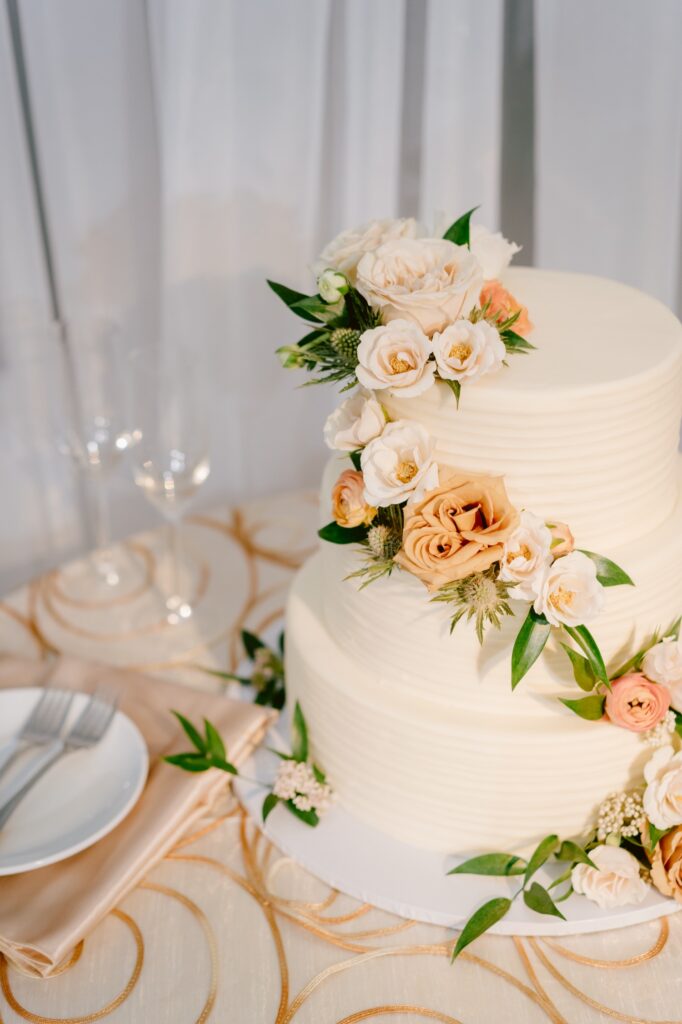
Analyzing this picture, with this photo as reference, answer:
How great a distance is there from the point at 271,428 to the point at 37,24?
3.36 ft

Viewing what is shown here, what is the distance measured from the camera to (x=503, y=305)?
3.83 ft

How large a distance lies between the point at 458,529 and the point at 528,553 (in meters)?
0.08

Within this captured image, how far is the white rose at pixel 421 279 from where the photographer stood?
107 cm

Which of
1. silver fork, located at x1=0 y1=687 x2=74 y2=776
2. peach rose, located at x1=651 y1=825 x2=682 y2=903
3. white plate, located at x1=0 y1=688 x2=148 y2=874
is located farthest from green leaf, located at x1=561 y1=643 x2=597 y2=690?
silver fork, located at x1=0 y1=687 x2=74 y2=776

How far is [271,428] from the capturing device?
8.30 ft

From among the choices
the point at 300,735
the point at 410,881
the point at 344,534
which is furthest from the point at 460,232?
the point at 410,881

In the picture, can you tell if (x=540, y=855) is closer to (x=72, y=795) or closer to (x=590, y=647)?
(x=590, y=647)

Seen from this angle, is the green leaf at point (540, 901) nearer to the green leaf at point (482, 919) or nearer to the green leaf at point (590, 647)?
the green leaf at point (482, 919)

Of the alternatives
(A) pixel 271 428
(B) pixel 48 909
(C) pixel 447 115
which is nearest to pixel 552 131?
(C) pixel 447 115

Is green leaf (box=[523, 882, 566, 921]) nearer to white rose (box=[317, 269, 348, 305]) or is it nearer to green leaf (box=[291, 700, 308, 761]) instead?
green leaf (box=[291, 700, 308, 761])

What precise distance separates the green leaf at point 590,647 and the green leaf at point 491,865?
0.27 meters

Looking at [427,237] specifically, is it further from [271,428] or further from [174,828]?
[271,428]

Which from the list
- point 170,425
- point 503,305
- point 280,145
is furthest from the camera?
point 280,145

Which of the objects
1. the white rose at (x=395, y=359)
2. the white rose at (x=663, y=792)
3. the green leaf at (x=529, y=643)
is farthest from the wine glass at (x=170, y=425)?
the white rose at (x=663, y=792)
